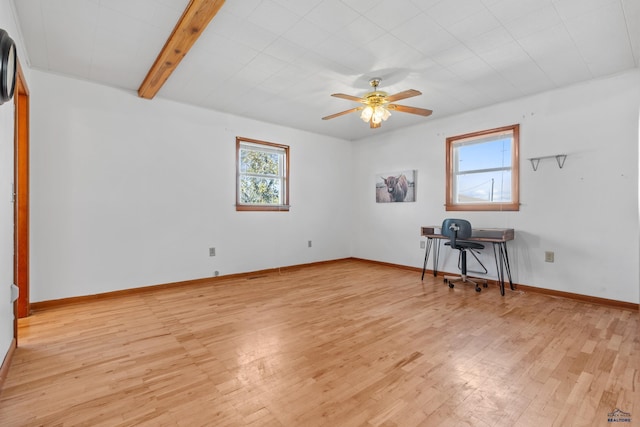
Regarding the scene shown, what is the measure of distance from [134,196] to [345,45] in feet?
10.4

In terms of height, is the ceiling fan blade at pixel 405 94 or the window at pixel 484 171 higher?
the ceiling fan blade at pixel 405 94

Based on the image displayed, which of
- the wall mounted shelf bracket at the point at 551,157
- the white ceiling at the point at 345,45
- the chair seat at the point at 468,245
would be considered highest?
the white ceiling at the point at 345,45

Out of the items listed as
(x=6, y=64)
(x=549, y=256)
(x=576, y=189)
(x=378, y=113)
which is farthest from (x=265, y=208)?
(x=576, y=189)

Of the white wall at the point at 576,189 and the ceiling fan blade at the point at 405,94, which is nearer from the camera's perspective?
the ceiling fan blade at the point at 405,94

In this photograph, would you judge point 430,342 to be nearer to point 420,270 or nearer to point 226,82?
point 420,270

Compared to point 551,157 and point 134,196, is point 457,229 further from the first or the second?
point 134,196

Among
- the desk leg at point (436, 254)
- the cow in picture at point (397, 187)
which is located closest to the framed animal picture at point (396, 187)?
the cow in picture at point (397, 187)

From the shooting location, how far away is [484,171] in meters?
4.53

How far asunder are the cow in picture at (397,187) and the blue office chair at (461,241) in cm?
137

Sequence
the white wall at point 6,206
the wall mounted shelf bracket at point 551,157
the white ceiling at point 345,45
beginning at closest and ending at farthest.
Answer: the white wall at point 6,206
the white ceiling at point 345,45
the wall mounted shelf bracket at point 551,157

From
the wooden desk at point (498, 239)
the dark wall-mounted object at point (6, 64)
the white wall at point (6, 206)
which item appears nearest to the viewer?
the dark wall-mounted object at point (6, 64)

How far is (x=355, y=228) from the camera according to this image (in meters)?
6.49

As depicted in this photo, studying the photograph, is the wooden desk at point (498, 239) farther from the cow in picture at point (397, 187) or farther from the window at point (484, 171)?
the cow in picture at point (397, 187)

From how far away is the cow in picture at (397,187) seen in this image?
5512 millimetres
